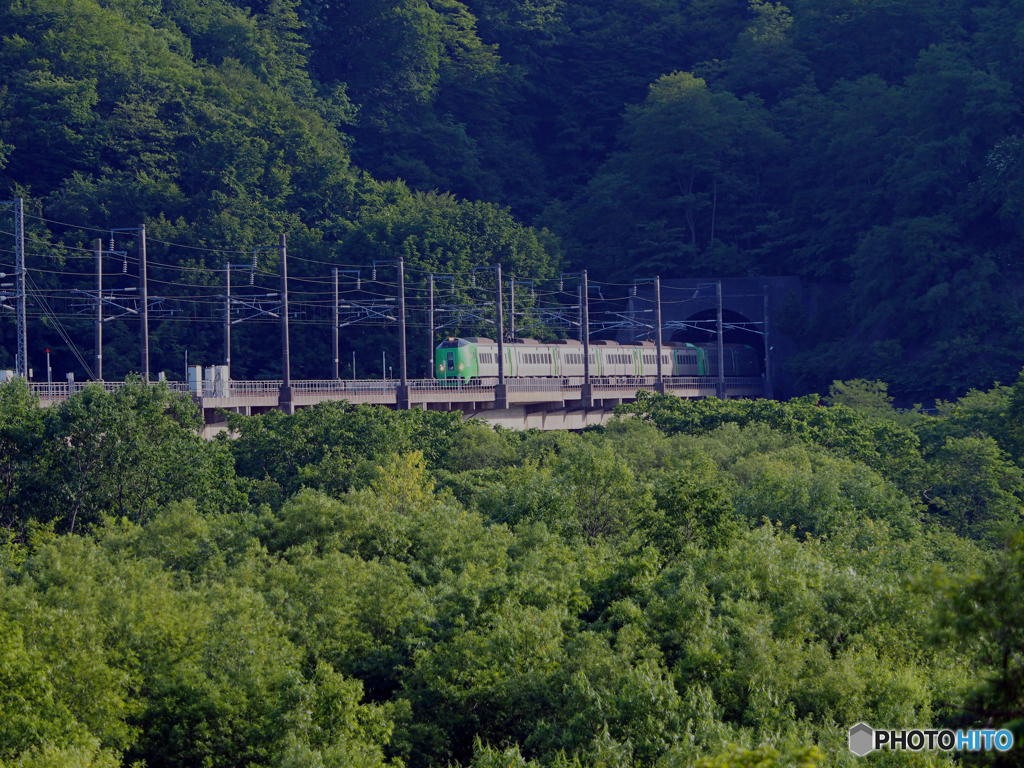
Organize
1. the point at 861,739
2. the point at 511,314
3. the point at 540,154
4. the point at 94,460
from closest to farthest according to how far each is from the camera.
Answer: the point at 861,739 < the point at 94,460 < the point at 511,314 < the point at 540,154

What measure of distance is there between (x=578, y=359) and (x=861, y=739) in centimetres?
6119

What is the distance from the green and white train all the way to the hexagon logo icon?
46.6 meters

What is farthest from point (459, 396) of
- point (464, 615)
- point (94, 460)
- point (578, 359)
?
point (464, 615)

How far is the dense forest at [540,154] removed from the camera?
80.8 m

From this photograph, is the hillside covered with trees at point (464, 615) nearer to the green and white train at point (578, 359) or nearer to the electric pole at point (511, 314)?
the green and white train at point (578, 359)

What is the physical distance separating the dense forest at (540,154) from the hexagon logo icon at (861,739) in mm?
63361

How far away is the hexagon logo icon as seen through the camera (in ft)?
55.1

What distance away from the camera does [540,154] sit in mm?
124688

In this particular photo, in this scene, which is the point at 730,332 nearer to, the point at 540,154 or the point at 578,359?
the point at 578,359

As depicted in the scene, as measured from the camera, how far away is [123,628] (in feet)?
72.9
